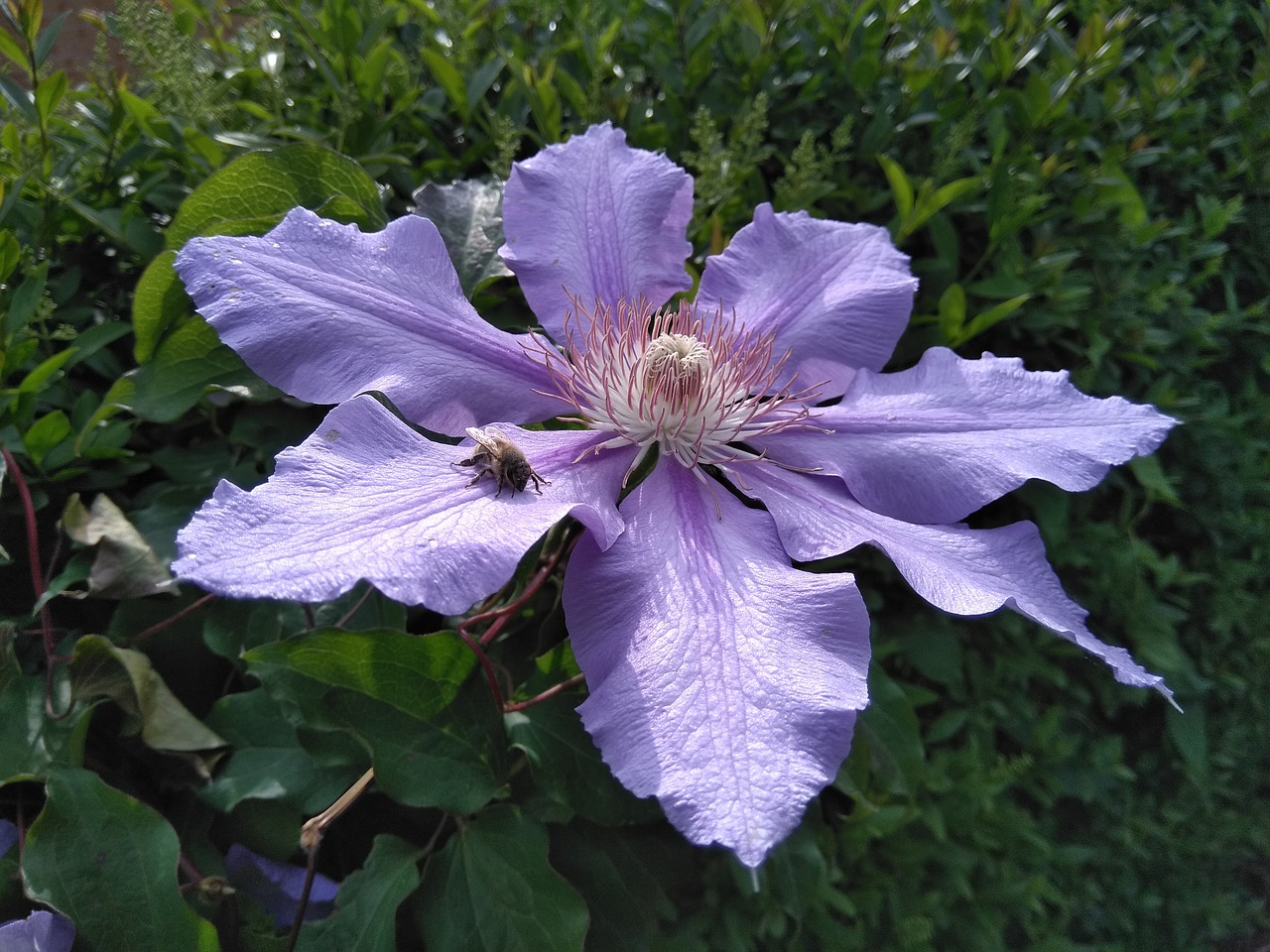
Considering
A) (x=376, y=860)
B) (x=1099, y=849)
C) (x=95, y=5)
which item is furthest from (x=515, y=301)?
(x=95, y=5)

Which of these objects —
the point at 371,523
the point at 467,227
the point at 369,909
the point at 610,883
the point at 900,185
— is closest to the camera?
the point at 371,523

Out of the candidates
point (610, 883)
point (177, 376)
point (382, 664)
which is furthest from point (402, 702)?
point (177, 376)

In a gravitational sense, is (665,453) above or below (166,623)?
above

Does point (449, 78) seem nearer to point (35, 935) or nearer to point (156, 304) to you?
point (156, 304)

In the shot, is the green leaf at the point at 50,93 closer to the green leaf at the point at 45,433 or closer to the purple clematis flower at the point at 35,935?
the green leaf at the point at 45,433

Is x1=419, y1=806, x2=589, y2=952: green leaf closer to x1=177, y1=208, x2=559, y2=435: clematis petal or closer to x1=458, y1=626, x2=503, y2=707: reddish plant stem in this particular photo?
x1=458, y1=626, x2=503, y2=707: reddish plant stem

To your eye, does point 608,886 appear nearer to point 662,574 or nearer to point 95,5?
point 662,574
